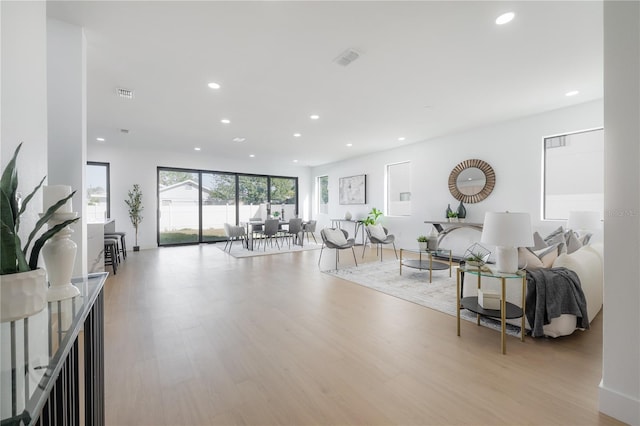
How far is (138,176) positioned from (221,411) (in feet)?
24.8

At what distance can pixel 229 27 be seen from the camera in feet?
8.20

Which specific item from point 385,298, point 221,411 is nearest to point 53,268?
point 221,411

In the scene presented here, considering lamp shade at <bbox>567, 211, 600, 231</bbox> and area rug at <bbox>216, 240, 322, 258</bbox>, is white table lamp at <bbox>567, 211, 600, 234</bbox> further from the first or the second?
area rug at <bbox>216, 240, 322, 258</bbox>

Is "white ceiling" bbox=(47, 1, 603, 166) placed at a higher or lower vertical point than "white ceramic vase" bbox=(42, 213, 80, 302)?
higher

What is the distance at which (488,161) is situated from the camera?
5.51 m

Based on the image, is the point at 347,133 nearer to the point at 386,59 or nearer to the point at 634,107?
the point at 386,59

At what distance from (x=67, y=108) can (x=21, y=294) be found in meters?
2.60

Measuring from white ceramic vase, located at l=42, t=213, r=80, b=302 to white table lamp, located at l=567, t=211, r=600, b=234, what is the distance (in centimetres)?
549

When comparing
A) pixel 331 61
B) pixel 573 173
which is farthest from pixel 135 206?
pixel 573 173

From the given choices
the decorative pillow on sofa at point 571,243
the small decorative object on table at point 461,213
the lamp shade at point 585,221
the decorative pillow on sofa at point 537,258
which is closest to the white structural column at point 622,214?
the decorative pillow on sofa at point 537,258

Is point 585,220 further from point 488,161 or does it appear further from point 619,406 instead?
point 619,406

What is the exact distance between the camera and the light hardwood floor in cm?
158

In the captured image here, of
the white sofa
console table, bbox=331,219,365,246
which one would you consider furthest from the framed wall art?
the white sofa

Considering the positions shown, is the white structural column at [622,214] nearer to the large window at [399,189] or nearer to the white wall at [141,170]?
the large window at [399,189]
